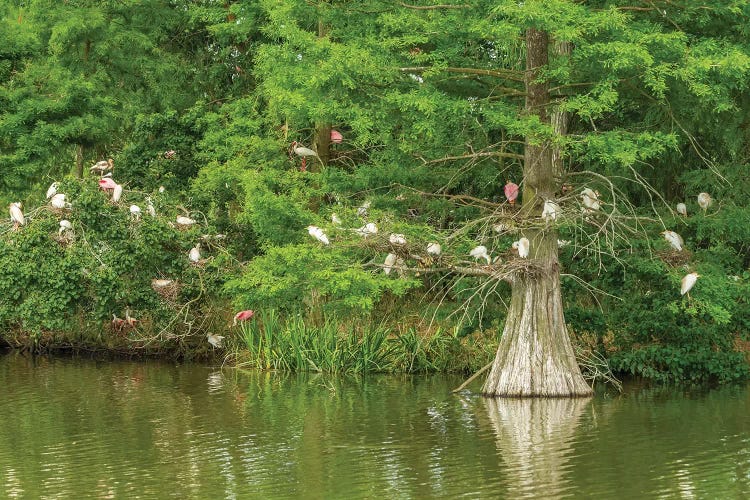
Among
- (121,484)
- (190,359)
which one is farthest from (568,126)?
(121,484)

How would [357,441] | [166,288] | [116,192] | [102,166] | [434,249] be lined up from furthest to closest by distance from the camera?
[102,166], [166,288], [116,192], [434,249], [357,441]

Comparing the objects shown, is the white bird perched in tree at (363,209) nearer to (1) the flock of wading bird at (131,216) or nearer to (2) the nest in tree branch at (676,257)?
(1) the flock of wading bird at (131,216)

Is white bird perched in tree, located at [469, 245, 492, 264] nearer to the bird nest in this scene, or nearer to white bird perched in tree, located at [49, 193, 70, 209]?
the bird nest

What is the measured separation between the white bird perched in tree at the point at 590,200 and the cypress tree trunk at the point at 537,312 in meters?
0.41

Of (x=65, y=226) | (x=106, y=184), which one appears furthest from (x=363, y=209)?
(x=65, y=226)

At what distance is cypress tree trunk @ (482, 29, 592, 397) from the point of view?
16.2m

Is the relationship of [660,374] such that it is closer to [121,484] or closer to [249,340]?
[249,340]

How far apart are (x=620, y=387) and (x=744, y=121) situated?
405 cm

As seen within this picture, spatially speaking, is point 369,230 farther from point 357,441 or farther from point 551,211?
point 357,441

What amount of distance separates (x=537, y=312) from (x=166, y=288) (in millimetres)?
6812

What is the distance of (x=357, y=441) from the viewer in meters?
14.0

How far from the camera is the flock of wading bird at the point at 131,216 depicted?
1997 centimetres

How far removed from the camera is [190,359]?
22188 mm

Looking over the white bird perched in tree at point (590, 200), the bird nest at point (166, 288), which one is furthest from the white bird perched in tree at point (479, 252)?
the bird nest at point (166, 288)
